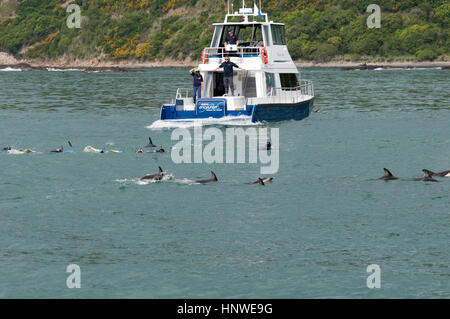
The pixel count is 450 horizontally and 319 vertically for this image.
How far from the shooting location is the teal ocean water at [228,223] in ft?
44.3

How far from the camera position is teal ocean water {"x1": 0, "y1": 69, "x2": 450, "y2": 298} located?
1349 centimetres

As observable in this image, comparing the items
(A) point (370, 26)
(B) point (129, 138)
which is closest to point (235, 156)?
(B) point (129, 138)

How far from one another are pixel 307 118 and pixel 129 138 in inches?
489

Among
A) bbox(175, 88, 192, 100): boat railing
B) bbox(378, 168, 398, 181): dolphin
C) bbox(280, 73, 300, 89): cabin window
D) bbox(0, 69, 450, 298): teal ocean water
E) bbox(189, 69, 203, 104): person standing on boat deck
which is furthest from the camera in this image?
bbox(280, 73, 300, 89): cabin window

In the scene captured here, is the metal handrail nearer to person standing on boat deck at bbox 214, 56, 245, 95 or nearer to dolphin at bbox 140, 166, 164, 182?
person standing on boat deck at bbox 214, 56, 245, 95

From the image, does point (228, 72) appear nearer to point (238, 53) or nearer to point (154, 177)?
point (238, 53)

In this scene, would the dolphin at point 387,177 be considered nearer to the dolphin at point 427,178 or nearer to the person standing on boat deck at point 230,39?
the dolphin at point 427,178

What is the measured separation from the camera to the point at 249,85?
3947 cm

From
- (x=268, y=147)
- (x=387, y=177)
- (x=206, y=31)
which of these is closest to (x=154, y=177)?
(x=387, y=177)

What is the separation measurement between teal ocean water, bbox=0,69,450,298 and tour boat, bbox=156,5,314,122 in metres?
3.23

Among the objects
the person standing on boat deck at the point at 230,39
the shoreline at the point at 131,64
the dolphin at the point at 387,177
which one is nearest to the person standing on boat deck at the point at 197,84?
the person standing on boat deck at the point at 230,39

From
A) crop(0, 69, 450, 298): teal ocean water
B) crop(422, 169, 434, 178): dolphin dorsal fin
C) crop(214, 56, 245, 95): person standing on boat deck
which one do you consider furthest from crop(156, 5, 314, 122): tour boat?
crop(422, 169, 434, 178): dolphin dorsal fin

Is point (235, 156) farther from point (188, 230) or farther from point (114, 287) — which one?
point (114, 287)

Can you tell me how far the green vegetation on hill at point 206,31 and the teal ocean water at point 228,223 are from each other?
385ft
